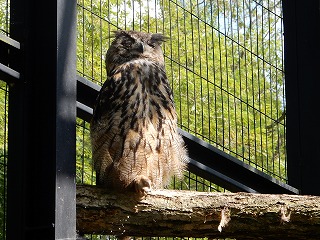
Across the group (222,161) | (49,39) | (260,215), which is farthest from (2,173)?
(222,161)

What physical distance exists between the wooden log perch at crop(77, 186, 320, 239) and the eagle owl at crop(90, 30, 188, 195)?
0.20 meters

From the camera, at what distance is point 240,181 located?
13.6ft

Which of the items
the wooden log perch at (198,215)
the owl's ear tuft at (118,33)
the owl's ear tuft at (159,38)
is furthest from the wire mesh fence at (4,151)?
the owl's ear tuft at (159,38)

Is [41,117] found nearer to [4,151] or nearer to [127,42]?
[4,151]

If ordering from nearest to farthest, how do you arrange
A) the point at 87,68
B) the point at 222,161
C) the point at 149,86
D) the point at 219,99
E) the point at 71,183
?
the point at 71,183 → the point at 149,86 → the point at 222,161 → the point at 87,68 → the point at 219,99

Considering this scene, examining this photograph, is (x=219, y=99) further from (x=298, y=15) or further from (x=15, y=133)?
(x=15, y=133)

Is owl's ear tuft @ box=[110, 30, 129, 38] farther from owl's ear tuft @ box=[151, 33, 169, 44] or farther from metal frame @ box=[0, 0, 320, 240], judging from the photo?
metal frame @ box=[0, 0, 320, 240]

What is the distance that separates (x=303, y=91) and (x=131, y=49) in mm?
1269

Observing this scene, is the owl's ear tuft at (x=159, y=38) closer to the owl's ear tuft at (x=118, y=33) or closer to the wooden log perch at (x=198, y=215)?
the owl's ear tuft at (x=118, y=33)

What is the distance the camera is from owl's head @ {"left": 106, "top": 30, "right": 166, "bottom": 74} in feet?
13.1

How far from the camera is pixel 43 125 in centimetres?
238

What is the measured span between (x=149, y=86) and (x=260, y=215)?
937mm

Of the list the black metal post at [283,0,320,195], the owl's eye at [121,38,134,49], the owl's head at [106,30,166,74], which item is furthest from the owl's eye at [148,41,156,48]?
the black metal post at [283,0,320,195]

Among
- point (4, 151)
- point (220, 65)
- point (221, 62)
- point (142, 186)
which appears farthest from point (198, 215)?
point (221, 62)
